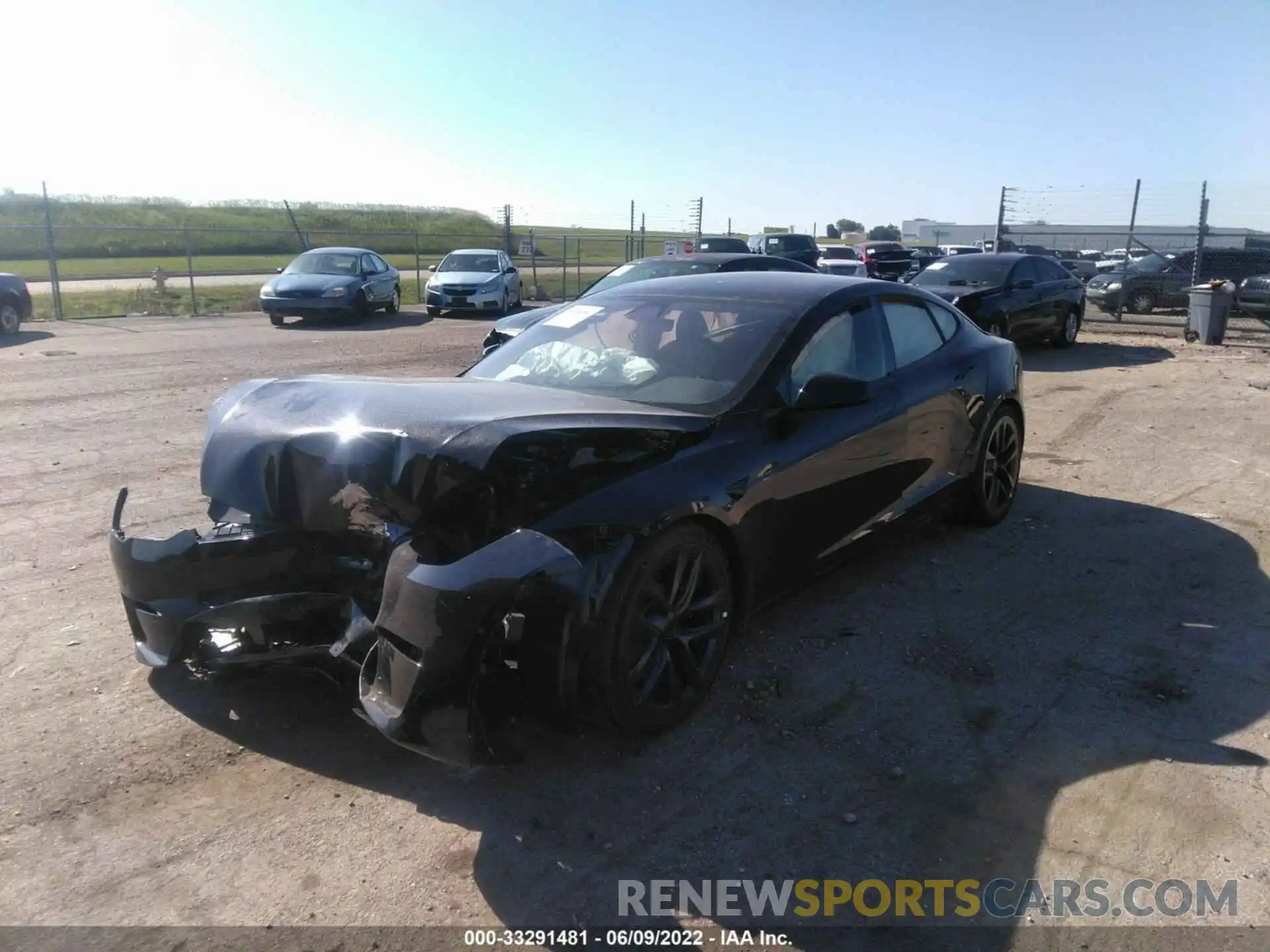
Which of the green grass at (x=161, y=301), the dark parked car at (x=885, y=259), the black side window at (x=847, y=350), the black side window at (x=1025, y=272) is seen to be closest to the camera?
the black side window at (x=847, y=350)

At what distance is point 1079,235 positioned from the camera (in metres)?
26.1

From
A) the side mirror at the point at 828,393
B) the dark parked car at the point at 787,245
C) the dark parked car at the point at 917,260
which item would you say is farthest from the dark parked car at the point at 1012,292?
the side mirror at the point at 828,393

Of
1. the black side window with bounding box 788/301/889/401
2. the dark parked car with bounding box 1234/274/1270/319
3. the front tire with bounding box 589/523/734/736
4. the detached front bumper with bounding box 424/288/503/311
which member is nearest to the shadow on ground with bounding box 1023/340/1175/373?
the dark parked car with bounding box 1234/274/1270/319

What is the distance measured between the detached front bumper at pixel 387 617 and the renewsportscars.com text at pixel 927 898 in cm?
67

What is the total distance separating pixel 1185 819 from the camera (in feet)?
10.6

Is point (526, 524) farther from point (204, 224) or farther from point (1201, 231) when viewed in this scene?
point (204, 224)

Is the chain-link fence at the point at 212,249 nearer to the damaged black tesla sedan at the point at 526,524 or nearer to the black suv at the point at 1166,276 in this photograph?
the black suv at the point at 1166,276

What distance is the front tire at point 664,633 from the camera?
3.35m

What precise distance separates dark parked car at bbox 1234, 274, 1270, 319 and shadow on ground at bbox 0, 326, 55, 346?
20.7m

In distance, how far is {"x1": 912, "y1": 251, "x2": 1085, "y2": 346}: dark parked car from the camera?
45.9 ft

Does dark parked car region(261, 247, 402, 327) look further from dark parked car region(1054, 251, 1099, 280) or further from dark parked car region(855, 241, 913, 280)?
dark parked car region(1054, 251, 1099, 280)

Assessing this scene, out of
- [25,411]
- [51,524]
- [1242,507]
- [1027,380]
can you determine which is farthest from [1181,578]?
[25,411]

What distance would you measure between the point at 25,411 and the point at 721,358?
790 cm

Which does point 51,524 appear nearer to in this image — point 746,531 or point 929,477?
point 746,531
